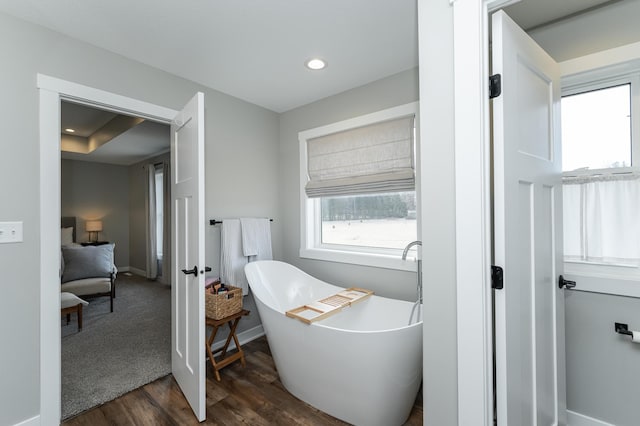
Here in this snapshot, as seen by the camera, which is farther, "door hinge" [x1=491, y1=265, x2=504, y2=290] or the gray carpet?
the gray carpet

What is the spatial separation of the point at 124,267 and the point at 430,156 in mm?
7309

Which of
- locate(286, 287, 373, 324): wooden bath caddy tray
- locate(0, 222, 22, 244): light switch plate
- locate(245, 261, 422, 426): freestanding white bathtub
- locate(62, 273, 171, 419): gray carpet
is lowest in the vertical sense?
locate(62, 273, 171, 419): gray carpet

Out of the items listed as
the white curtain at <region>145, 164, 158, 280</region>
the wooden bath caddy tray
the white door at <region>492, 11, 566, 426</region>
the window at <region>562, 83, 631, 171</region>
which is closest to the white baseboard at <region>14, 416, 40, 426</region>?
the wooden bath caddy tray

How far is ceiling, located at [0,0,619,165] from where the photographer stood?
5.35 ft

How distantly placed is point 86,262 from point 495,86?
189 inches

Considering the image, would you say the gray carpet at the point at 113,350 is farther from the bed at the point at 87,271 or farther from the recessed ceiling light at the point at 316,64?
the recessed ceiling light at the point at 316,64

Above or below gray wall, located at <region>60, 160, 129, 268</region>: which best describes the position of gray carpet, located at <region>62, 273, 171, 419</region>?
below

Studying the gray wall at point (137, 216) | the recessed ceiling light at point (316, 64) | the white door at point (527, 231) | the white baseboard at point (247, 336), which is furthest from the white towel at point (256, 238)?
the gray wall at point (137, 216)

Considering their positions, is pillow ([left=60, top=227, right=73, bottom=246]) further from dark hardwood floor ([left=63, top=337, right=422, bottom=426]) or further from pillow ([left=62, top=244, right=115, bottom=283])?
dark hardwood floor ([left=63, top=337, right=422, bottom=426])

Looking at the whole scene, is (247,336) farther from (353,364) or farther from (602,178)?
(602,178)

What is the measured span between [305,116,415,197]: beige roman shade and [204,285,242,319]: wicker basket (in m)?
1.27

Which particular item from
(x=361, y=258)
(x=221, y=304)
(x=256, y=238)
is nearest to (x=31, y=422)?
(x=221, y=304)

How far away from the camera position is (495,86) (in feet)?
3.68

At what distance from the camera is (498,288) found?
111 centimetres
